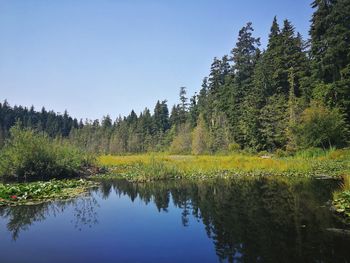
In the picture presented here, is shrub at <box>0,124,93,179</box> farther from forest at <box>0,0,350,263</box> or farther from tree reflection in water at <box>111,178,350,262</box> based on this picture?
tree reflection in water at <box>111,178,350,262</box>

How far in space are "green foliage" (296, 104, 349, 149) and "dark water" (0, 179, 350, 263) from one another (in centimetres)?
1626

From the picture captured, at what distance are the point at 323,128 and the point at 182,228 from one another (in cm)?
2512

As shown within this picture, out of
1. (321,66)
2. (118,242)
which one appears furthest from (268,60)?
(118,242)

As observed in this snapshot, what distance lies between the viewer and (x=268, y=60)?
45.6 meters

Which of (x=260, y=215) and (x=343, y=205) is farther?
(x=260, y=215)

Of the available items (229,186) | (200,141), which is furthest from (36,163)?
(200,141)

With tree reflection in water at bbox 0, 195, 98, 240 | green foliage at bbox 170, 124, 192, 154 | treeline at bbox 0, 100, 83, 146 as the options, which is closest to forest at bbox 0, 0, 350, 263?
tree reflection in water at bbox 0, 195, 98, 240

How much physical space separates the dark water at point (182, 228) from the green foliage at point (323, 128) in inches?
640

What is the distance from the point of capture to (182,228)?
10.0m

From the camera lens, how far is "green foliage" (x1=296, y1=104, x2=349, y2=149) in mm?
30219

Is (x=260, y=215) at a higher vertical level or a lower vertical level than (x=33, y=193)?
lower

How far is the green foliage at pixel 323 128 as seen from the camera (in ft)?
99.1

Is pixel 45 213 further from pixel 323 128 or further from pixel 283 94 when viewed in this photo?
pixel 283 94

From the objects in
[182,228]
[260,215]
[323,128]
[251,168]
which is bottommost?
[182,228]
